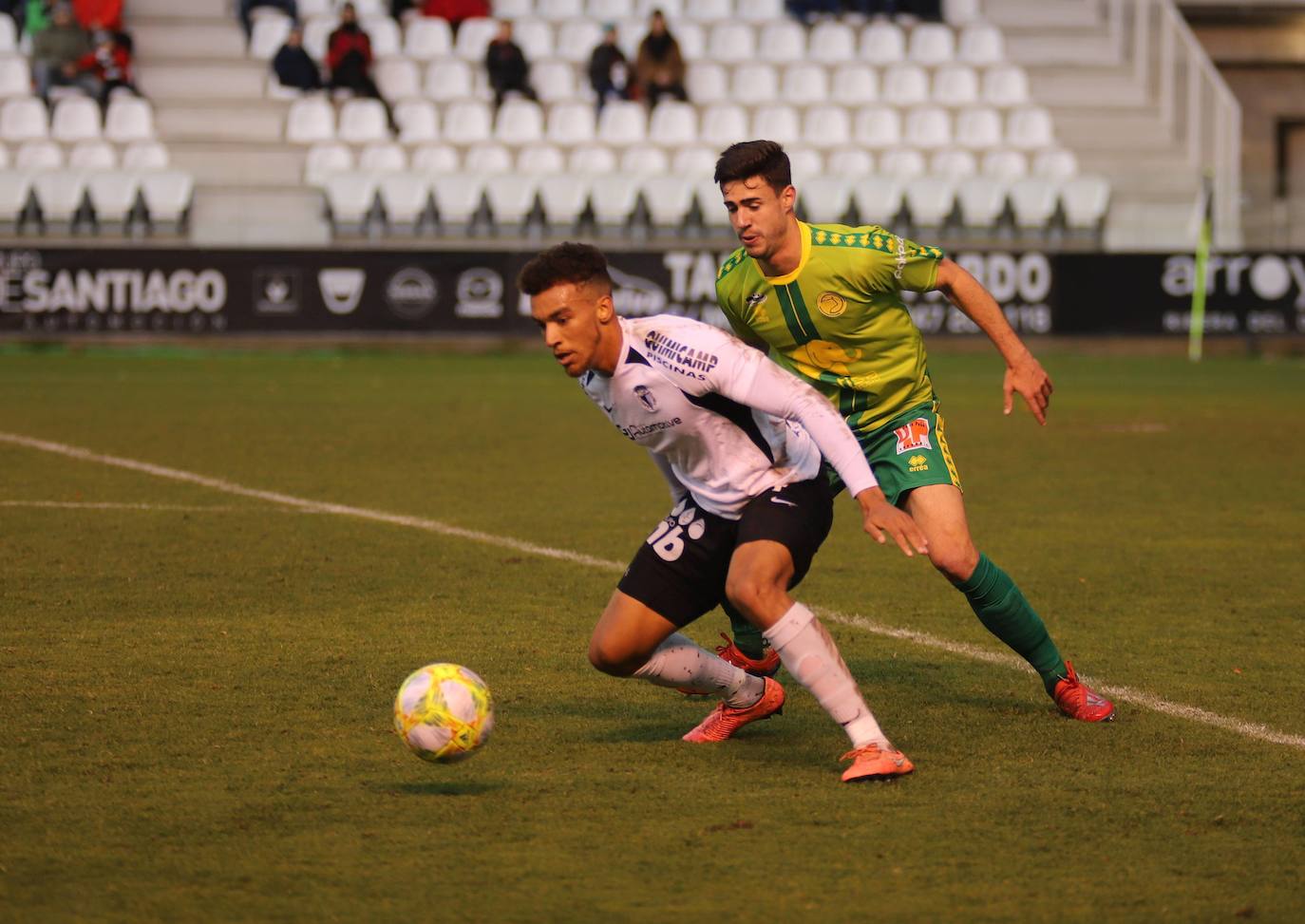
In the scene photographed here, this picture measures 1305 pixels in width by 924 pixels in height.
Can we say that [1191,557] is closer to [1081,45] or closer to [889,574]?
[889,574]

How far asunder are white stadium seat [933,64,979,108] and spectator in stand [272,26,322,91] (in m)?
8.48

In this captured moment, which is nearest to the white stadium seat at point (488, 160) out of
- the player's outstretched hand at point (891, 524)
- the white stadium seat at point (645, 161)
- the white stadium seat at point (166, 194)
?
the white stadium seat at point (645, 161)

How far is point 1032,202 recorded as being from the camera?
77.5 ft

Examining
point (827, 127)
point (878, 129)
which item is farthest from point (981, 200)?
point (827, 127)

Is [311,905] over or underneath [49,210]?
underneath

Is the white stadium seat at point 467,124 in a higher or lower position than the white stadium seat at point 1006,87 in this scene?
lower

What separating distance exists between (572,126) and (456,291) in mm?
4037

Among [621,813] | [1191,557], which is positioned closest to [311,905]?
[621,813]

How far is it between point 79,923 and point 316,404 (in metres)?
12.3

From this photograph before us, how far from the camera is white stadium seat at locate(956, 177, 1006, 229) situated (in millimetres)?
23469

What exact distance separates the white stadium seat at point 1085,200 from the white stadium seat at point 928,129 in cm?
208

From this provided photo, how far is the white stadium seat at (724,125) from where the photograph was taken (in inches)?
972

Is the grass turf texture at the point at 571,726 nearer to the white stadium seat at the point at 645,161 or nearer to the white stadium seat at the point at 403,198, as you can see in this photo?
the white stadium seat at the point at 403,198

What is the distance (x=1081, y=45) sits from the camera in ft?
89.0
